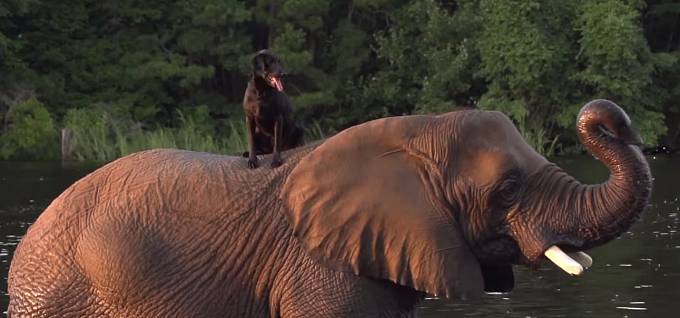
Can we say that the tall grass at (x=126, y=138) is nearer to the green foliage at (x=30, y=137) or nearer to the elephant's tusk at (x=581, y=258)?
the green foliage at (x=30, y=137)

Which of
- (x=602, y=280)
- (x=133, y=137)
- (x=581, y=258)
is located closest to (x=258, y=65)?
(x=581, y=258)

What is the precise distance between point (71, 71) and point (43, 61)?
0.98 meters

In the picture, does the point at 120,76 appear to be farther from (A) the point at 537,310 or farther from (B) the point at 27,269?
(B) the point at 27,269

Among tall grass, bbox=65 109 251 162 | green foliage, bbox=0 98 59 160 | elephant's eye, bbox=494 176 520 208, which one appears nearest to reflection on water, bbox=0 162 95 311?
tall grass, bbox=65 109 251 162

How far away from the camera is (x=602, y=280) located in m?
18.0

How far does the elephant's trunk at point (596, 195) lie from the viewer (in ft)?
21.4

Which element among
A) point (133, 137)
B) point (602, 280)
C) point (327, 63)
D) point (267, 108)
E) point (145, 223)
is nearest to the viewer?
point (145, 223)

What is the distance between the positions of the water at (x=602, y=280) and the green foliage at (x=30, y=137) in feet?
49.2

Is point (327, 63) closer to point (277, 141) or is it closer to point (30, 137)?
point (30, 137)

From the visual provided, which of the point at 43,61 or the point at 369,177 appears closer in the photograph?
the point at 369,177

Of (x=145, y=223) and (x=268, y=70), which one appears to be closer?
(x=145, y=223)

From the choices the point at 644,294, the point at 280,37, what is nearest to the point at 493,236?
the point at 644,294

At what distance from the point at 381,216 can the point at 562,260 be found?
29.0 inches

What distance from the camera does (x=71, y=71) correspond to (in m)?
49.4
